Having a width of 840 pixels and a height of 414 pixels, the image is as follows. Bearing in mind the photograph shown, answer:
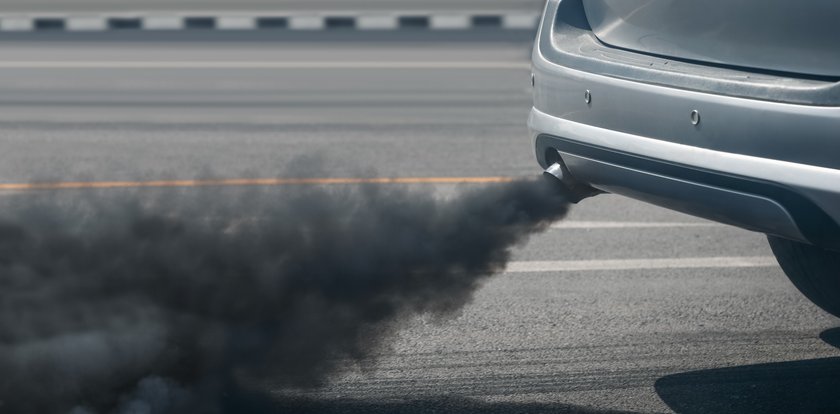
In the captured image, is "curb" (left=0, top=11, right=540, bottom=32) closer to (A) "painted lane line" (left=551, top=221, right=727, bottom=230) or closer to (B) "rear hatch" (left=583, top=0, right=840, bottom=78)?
(A) "painted lane line" (left=551, top=221, right=727, bottom=230)

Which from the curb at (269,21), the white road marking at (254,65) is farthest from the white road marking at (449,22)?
the white road marking at (254,65)

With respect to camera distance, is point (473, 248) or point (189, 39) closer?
point (473, 248)

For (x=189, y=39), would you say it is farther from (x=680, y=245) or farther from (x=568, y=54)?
(x=568, y=54)

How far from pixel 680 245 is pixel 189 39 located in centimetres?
1060

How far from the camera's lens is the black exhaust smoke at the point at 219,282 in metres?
3.38

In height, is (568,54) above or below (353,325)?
above

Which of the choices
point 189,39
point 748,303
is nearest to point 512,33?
point 189,39

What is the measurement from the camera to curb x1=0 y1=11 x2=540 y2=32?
635 inches

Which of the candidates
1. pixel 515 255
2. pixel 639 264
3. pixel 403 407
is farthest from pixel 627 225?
pixel 403 407

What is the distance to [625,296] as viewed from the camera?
4891 millimetres

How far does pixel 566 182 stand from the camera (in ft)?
12.5

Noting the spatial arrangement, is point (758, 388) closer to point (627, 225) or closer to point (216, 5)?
point (627, 225)

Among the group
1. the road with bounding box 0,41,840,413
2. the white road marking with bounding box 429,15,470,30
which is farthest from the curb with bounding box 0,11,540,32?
the road with bounding box 0,41,840,413

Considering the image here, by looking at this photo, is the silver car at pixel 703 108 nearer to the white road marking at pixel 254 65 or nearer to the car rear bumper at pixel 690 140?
the car rear bumper at pixel 690 140
